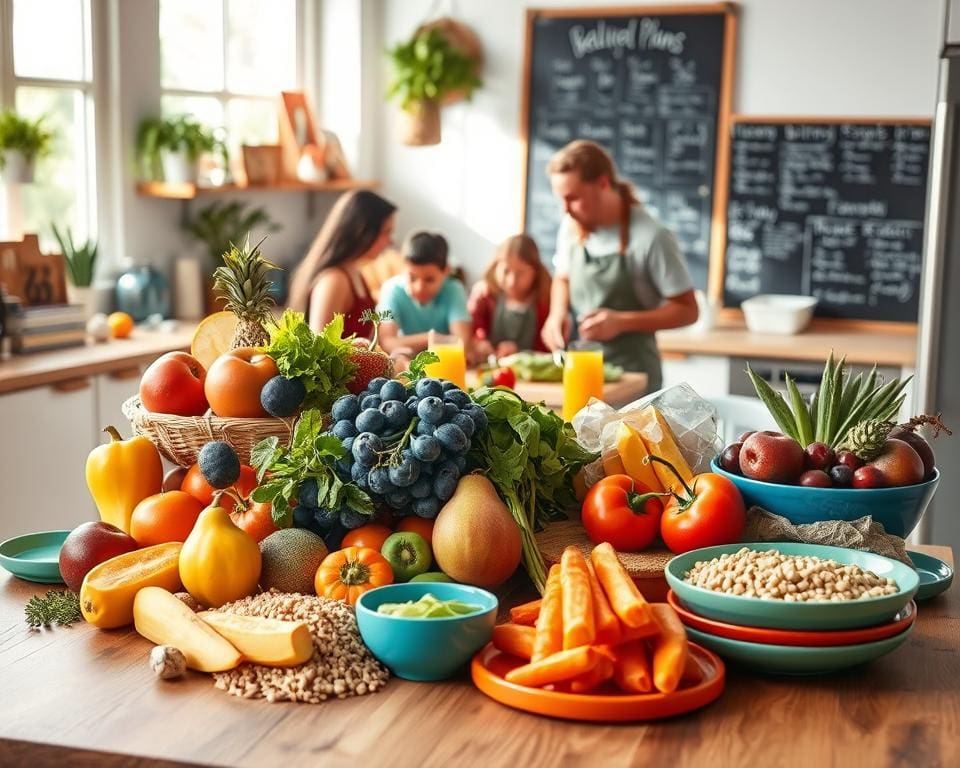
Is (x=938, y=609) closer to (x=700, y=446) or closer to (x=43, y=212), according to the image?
(x=700, y=446)

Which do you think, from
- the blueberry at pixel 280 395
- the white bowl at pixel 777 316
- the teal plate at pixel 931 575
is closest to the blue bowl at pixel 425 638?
the blueberry at pixel 280 395

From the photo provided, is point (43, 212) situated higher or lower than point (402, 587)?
higher

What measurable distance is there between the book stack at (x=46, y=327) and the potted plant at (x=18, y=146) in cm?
44

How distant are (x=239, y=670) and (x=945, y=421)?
2.82 metres

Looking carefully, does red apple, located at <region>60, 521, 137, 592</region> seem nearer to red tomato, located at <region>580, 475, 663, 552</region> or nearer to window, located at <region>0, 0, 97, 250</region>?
red tomato, located at <region>580, 475, 663, 552</region>

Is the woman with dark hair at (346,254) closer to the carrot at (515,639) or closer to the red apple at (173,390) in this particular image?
the red apple at (173,390)

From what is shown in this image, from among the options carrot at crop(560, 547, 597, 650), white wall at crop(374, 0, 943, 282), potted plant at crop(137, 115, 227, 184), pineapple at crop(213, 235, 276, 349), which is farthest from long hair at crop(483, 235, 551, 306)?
carrot at crop(560, 547, 597, 650)

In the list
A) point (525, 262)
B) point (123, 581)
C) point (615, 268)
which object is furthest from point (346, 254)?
point (123, 581)

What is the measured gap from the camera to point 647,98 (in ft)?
17.5

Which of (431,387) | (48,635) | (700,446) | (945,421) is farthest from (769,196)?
(48,635)

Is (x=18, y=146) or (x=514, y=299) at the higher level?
(x=18, y=146)

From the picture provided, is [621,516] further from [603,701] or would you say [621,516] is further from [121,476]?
[121,476]

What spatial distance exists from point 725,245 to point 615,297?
1400 mm

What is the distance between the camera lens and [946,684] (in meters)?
1.39
